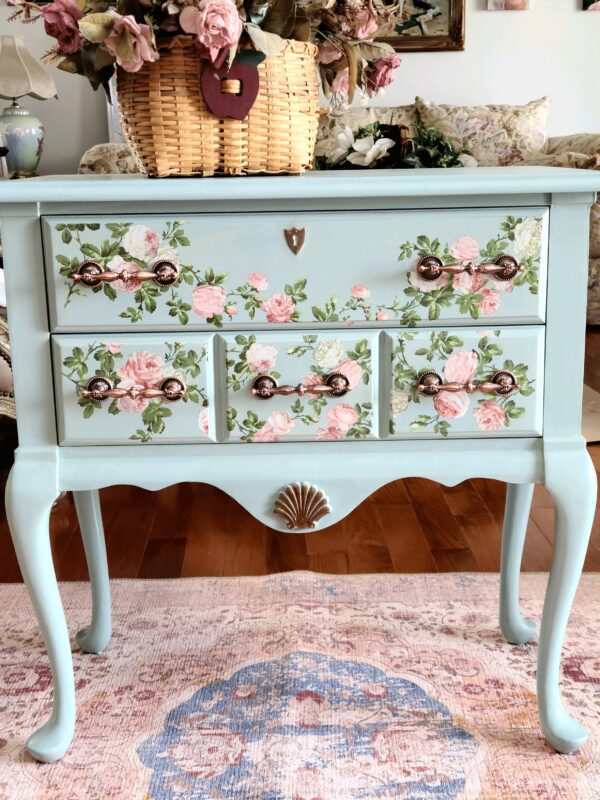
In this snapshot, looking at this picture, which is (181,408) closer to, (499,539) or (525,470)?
(525,470)

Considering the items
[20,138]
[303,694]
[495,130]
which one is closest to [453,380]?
[303,694]

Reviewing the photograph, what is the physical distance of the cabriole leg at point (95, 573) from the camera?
1419 millimetres

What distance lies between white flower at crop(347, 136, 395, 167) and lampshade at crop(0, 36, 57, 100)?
3.24 metres

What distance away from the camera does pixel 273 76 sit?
109cm

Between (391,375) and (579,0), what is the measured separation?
420cm

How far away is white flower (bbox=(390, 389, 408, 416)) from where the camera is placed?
106 cm

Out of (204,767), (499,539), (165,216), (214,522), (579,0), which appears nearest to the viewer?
(165,216)

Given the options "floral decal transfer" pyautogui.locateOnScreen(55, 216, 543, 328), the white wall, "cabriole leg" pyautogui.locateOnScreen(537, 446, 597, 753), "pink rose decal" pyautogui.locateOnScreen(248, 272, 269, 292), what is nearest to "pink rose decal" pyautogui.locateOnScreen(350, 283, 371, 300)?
"floral decal transfer" pyautogui.locateOnScreen(55, 216, 543, 328)

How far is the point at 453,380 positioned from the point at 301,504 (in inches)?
9.6

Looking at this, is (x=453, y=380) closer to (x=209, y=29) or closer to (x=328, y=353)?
(x=328, y=353)

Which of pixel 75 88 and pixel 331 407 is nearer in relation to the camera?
pixel 331 407

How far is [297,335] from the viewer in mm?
1038

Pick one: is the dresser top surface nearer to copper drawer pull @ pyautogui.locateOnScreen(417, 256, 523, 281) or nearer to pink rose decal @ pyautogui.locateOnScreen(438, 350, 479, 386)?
copper drawer pull @ pyautogui.locateOnScreen(417, 256, 523, 281)

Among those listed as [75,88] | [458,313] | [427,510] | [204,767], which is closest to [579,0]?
[75,88]
